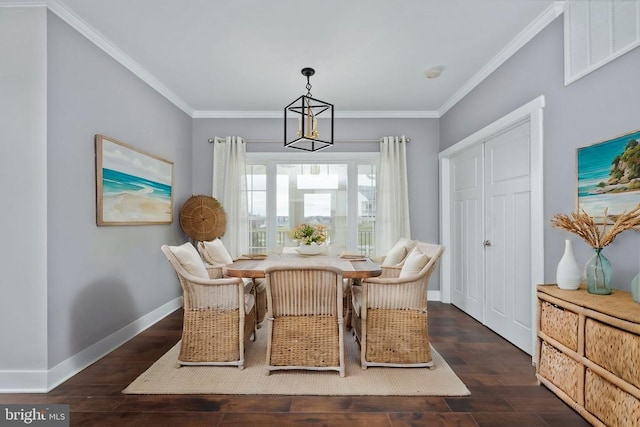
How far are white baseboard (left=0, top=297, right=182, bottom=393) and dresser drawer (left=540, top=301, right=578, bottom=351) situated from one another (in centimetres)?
332

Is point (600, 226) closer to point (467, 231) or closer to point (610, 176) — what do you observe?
point (610, 176)

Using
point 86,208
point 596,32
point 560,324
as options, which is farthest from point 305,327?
point 596,32

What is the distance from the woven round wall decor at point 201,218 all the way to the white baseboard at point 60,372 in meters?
1.40

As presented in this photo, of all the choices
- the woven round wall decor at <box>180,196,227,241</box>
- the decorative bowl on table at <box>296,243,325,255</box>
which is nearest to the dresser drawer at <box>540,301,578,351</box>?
the decorative bowl on table at <box>296,243,325,255</box>

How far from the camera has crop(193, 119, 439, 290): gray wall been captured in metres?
5.03

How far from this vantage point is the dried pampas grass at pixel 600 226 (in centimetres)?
192

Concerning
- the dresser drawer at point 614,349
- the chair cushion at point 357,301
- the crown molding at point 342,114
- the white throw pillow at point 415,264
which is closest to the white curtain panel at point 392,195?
the crown molding at point 342,114

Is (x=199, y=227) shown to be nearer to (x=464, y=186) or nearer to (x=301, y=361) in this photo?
(x=301, y=361)

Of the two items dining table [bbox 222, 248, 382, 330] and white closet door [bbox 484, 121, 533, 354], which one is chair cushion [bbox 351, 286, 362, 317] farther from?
white closet door [bbox 484, 121, 533, 354]

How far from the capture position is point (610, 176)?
6.93 feet

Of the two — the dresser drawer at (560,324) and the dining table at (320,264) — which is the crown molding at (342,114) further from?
the dresser drawer at (560,324)

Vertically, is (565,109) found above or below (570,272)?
above

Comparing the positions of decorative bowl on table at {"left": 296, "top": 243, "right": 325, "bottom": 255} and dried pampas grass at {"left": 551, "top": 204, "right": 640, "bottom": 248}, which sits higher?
dried pampas grass at {"left": 551, "top": 204, "right": 640, "bottom": 248}

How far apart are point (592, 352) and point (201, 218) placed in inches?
160
